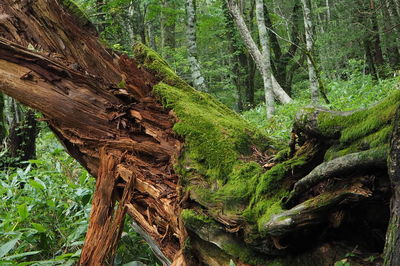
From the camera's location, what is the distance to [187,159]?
329 centimetres

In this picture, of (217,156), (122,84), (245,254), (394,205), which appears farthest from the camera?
(122,84)

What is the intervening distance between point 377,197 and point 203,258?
1383 millimetres

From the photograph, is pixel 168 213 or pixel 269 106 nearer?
pixel 168 213

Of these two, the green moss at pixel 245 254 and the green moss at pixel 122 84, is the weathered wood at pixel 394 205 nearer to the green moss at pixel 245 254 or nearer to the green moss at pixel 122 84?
the green moss at pixel 245 254

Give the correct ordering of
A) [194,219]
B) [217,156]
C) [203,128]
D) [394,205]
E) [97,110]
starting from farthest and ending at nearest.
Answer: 1. [97,110]
2. [203,128]
3. [217,156]
4. [194,219]
5. [394,205]

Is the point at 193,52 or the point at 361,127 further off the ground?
the point at 193,52

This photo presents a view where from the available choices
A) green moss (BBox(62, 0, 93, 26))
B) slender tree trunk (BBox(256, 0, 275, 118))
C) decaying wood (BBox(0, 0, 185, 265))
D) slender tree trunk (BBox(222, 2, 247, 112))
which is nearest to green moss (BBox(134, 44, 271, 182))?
decaying wood (BBox(0, 0, 185, 265))

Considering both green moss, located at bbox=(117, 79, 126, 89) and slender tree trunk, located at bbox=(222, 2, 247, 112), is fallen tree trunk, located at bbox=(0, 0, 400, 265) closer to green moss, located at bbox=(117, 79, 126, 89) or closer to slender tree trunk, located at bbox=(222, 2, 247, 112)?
green moss, located at bbox=(117, 79, 126, 89)

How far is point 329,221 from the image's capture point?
2.20 m

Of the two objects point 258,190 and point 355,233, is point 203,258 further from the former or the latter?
point 355,233

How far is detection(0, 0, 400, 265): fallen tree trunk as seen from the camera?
218 centimetres

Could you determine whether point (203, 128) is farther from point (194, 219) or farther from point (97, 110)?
point (97, 110)

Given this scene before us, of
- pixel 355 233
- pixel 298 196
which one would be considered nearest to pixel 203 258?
pixel 298 196

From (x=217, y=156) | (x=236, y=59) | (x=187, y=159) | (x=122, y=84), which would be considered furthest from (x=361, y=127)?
(x=236, y=59)
